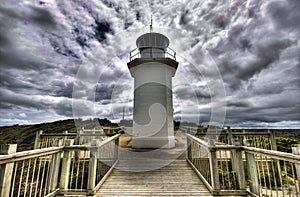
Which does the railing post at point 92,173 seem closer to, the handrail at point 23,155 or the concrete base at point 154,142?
the handrail at point 23,155

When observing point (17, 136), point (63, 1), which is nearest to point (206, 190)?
point (63, 1)

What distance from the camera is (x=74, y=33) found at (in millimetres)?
6809

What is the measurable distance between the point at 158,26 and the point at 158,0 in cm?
238

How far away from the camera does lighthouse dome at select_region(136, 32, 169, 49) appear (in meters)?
8.03

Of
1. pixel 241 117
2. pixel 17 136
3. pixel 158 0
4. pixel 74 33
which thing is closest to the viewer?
pixel 158 0

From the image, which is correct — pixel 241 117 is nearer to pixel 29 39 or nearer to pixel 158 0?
pixel 158 0

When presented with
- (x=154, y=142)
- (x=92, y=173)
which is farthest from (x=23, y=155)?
(x=154, y=142)

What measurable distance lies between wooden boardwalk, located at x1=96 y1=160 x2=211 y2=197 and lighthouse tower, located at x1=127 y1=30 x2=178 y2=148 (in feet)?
8.93

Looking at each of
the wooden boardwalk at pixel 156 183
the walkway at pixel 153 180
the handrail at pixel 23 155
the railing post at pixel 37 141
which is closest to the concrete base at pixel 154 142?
the walkway at pixel 153 180

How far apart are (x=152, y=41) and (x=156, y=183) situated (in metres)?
6.93

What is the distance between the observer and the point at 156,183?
3.19m

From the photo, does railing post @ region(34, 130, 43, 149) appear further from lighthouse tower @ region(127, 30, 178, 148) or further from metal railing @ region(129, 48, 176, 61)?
metal railing @ region(129, 48, 176, 61)

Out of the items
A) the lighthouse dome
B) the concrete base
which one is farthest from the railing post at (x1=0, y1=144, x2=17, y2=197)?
the lighthouse dome

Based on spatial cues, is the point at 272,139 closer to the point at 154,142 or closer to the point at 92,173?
the point at 154,142
